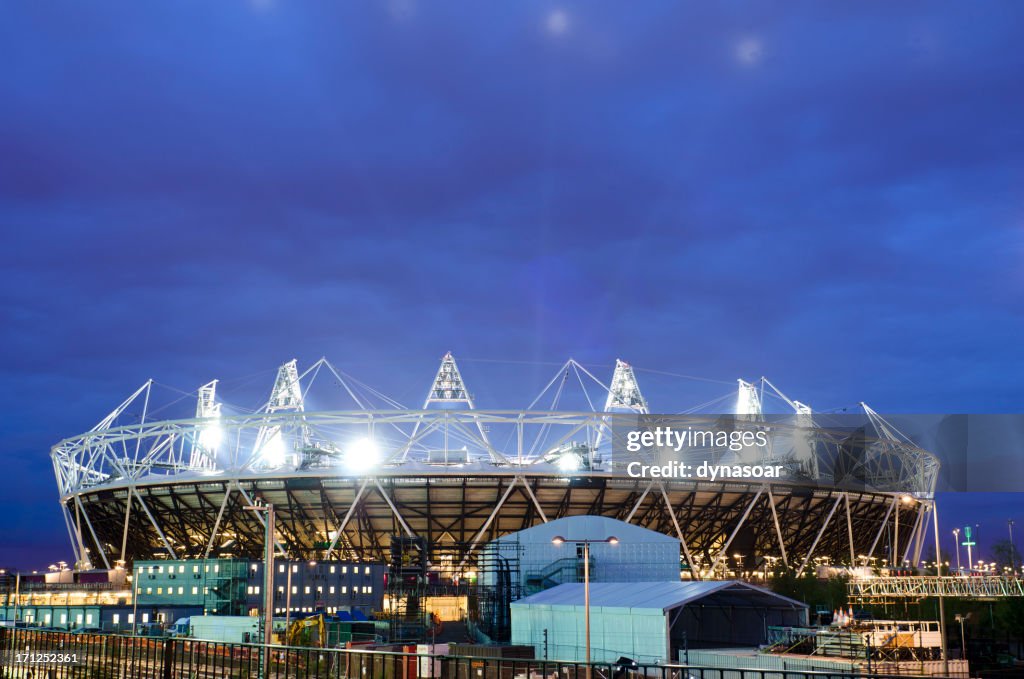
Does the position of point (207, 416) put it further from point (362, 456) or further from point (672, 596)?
point (672, 596)

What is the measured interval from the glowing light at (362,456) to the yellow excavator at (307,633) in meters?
32.6

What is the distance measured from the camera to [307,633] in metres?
48.5

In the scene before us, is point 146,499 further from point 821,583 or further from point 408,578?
point 821,583

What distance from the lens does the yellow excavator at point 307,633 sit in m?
47.5

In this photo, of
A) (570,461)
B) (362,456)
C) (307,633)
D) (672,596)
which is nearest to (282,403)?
(362,456)

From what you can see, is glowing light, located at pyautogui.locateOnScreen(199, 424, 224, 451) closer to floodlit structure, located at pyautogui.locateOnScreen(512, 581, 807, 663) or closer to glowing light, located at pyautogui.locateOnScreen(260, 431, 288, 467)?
glowing light, located at pyautogui.locateOnScreen(260, 431, 288, 467)

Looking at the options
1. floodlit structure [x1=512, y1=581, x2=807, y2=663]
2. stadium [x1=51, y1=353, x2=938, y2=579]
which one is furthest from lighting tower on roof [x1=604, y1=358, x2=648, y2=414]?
floodlit structure [x1=512, y1=581, x2=807, y2=663]

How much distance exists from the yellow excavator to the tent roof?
11.3m

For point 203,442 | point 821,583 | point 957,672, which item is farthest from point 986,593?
point 203,442

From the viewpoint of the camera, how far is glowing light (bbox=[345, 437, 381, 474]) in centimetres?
8456

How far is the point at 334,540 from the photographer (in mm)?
87938

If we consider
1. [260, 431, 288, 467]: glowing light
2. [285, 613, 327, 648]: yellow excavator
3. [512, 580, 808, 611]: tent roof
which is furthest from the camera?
[260, 431, 288, 467]: glowing light

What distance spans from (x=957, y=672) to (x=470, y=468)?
4815 centimetres

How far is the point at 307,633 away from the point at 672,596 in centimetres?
1813
